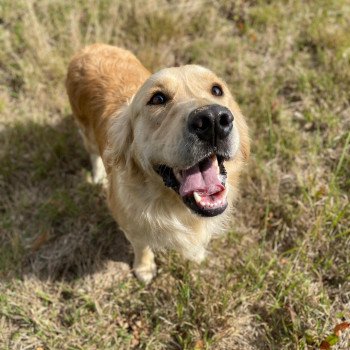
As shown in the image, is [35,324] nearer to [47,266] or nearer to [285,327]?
[47,266]

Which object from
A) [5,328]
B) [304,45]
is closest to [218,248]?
[5,328]

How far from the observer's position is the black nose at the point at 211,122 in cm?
230

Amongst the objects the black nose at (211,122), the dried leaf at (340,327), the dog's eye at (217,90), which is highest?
the black nose at (211,122)

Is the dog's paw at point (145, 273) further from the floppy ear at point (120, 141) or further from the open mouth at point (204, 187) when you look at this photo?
the open mouth at point (204, 187)

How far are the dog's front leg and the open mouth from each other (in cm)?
113

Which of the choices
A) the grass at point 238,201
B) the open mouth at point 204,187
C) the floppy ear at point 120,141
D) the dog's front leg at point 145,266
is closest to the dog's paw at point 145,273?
the dog's front leg at point 145,266

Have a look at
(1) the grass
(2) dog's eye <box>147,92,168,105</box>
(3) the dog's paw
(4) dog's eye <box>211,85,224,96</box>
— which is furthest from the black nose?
(3) the dog's paw

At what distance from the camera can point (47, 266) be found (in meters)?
3.86

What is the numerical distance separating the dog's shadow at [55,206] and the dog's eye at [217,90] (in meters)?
1.80

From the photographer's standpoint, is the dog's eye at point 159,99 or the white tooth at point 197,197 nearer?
the white tooth at point 197,197

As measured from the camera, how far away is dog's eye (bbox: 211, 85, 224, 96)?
117 inches

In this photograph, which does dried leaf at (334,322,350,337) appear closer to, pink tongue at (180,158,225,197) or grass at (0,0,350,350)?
grass at (0,0,350,350)

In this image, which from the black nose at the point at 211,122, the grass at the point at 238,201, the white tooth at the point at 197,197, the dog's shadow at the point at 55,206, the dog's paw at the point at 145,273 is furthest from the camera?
the dog's shadow at the point at 55,206

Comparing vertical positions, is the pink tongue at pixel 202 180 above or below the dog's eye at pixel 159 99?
below
